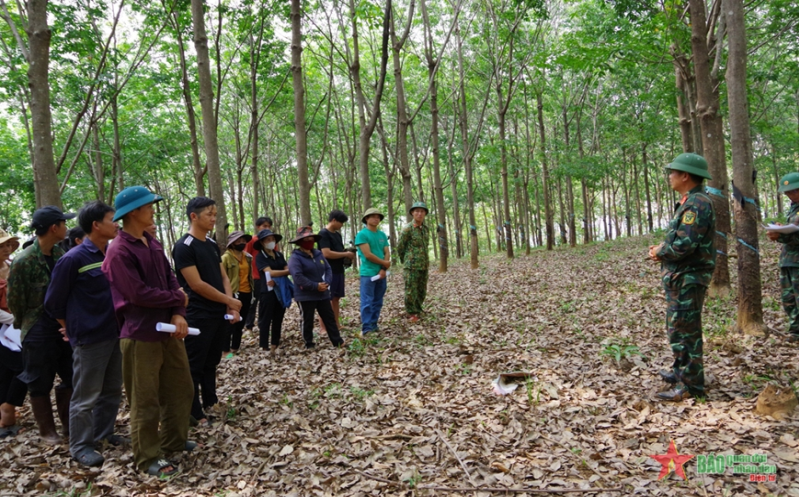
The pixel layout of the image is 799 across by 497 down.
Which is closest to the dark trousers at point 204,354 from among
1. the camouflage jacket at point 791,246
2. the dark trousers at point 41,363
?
the dark trousers at point 41,363

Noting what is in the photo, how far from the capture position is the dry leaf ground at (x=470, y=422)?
127 inches

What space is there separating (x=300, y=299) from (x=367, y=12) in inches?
224

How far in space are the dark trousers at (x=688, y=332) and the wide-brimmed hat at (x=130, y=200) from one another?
438 centimetres

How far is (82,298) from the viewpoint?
375 cm

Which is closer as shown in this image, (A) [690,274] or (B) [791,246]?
(A) [690,274]

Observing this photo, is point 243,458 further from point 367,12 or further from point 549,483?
point 367,12

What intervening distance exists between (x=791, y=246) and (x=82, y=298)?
756cm

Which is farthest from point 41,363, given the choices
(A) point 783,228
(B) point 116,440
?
Result: (A) point 783,228

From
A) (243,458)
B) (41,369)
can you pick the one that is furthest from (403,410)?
(41,369)

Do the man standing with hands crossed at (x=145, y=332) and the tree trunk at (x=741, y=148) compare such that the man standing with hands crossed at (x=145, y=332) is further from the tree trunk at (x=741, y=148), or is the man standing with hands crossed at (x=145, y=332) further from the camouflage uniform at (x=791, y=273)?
the camouflage uniform at (x=791, y=273)

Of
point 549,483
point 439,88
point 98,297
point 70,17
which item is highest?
point 439,88

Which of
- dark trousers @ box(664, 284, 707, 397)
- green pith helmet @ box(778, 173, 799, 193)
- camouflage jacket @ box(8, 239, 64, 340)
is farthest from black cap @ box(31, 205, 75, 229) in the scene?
green pith helmet @ box(778, 173, 799, 193)

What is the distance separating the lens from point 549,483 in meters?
3.10

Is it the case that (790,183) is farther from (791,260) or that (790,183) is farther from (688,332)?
(688,332)
